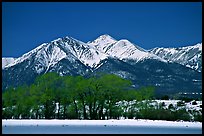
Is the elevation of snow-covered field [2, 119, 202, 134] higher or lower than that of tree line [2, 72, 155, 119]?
lower

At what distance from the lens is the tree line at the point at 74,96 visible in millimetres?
28547

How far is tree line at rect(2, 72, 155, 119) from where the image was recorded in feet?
93.7

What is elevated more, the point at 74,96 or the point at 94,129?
the point at 74,96

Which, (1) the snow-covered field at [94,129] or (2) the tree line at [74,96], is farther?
(2) the tree line at [74,96]

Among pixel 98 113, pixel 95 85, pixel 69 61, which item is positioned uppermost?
pixel 69 61

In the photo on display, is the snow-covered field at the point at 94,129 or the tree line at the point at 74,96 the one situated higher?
the tree line at the point at 74,96

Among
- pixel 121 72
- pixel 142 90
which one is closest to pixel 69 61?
pixel 121 72

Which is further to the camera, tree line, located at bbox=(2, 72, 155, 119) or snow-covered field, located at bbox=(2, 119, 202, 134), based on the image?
tree line, located at bbox=(2, 72, 155, 119)

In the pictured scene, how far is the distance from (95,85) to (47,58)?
166 m

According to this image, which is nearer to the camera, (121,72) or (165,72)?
(121,72)

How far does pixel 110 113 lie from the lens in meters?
29.4

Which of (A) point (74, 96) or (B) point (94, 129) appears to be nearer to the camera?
(B) point (94, 129)

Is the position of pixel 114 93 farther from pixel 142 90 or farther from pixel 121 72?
pixel 121 72

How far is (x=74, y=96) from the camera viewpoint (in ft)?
95.4
